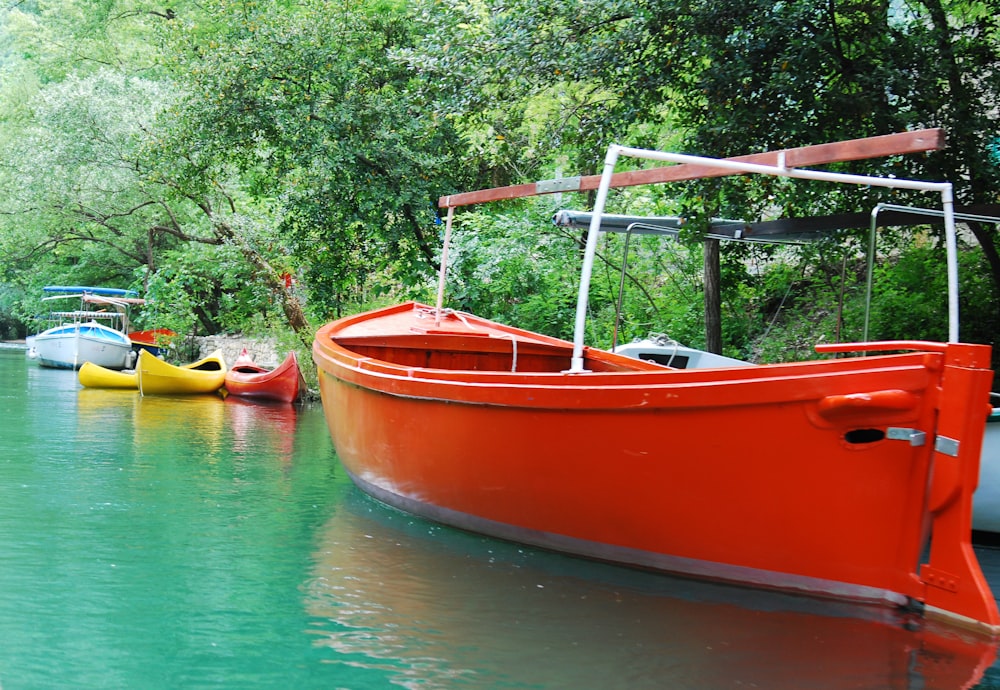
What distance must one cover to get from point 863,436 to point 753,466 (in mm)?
611

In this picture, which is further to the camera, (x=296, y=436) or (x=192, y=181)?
(x=192, y=181)

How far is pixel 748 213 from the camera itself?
1134cm

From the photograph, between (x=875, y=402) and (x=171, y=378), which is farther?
(x=171, y=378)

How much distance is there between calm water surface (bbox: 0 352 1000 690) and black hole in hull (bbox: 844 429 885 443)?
1056 millimetres

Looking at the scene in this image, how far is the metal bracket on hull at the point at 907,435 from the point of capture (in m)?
5.23

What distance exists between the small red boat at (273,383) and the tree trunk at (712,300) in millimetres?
7838

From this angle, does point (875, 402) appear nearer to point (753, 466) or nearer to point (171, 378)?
point (753, 466)

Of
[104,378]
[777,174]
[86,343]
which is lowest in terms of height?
[86,343]

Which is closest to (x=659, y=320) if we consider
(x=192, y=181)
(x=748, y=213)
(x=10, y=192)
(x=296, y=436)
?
(x=748, y=213)

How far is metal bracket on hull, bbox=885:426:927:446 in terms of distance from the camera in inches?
206

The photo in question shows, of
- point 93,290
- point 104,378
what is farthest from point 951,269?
point 93,290

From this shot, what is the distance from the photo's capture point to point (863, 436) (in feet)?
17.7

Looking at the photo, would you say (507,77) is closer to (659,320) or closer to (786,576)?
(659,320)

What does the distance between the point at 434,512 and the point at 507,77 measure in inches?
271
